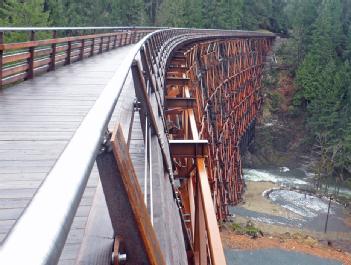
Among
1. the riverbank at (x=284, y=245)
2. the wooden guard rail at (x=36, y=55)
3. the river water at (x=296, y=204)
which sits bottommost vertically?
the river water at (x=296, y=204)

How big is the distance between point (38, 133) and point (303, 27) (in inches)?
2140

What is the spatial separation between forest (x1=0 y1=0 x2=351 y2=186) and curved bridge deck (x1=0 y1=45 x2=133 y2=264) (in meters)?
30.0

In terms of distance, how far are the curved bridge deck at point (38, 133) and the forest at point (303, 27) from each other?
30.0m

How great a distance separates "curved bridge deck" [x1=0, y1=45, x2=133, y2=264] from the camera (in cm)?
269

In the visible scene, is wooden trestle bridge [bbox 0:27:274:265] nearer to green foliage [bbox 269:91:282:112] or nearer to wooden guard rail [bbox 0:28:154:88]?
wooden guard rail [bbox 0:28:154:88]

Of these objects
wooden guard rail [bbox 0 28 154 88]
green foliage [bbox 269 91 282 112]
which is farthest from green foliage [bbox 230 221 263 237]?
green foliage [bbox 269 91 282 112]

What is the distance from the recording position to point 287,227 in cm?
2550

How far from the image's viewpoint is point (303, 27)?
2168 inches

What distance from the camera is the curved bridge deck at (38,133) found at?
2.69 meters

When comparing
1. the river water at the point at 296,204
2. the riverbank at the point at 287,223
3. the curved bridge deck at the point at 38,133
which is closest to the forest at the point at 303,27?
the river water at the point at 296,204

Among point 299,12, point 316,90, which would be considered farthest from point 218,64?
point 299,12

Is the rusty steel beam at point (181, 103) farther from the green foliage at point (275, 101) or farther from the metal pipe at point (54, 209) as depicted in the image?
the green foliage at point (275, 101)

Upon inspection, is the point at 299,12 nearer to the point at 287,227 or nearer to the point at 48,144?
the point at 287,227

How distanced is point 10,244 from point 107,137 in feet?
2.67
